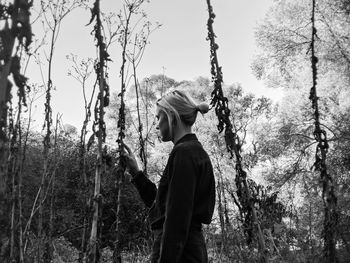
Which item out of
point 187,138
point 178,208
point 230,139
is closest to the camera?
point 178,208

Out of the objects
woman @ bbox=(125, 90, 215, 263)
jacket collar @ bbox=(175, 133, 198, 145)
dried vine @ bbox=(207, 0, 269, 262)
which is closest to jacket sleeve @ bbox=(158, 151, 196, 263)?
woman @ bbox=(125, 90, 215, 263)

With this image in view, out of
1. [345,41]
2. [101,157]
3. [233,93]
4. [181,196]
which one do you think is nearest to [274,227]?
[101,157]

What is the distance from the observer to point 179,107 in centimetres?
188

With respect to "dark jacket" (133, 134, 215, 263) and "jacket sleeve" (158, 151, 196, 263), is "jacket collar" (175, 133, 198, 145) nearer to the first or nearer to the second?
"dark jacket" (133, 134, 215, 263)

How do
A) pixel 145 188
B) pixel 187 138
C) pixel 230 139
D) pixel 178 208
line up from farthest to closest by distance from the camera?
pixel 230 139 < pixel 145 188 < pixel 187 138 < pixel 178 208

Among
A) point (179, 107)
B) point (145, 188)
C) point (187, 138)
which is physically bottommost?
point (145, 188)

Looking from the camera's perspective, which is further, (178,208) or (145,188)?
(145,188)

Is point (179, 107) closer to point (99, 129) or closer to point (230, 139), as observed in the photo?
point (99, 129)

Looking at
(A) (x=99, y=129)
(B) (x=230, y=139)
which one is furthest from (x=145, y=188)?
(B) (x=230, y=139)

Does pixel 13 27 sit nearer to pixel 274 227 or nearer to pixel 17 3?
pixel 17 3

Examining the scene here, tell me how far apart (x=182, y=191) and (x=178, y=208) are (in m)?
0.07

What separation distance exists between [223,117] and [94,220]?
1.71m

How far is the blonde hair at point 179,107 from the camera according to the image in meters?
1.87

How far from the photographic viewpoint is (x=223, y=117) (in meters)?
3.48
